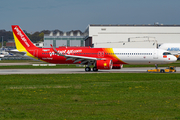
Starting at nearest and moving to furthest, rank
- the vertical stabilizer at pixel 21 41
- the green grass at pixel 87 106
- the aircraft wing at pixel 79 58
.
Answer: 1. the green grass at pixel 87 106
2. the aircraft wing at pixel 79 58
3. the vertical stabilizer at pixel 21 41

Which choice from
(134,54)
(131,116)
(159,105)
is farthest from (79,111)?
(134,54)

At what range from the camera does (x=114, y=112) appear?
42.4ft

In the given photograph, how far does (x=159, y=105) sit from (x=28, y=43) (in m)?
35.1

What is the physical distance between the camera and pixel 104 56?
42.9 m

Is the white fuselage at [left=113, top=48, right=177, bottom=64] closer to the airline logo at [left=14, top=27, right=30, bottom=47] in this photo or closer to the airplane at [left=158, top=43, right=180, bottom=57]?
the airline logo at [left=14, top=27, right=30, bottom=47]

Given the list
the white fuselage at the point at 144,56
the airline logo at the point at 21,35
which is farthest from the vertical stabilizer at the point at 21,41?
the white fuselage at the point at 144,56

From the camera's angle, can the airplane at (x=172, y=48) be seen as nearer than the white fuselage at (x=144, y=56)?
No

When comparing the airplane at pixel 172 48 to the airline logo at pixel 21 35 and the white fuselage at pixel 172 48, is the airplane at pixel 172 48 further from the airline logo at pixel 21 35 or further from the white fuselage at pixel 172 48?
the airline logo at pixel 21 35

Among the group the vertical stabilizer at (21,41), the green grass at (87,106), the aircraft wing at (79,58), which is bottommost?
the green grass at (87,106)

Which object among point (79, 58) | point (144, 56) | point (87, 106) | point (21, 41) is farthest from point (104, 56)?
point (87, 106)

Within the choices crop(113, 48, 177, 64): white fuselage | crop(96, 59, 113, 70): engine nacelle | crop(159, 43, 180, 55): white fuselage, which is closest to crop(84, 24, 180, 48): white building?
crop(159, 43, 180, 55): white fuselage

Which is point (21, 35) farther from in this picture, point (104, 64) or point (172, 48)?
point (172, 48)

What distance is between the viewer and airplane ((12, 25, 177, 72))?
4153 centimetres

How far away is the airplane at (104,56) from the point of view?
Answer: 136 feet
